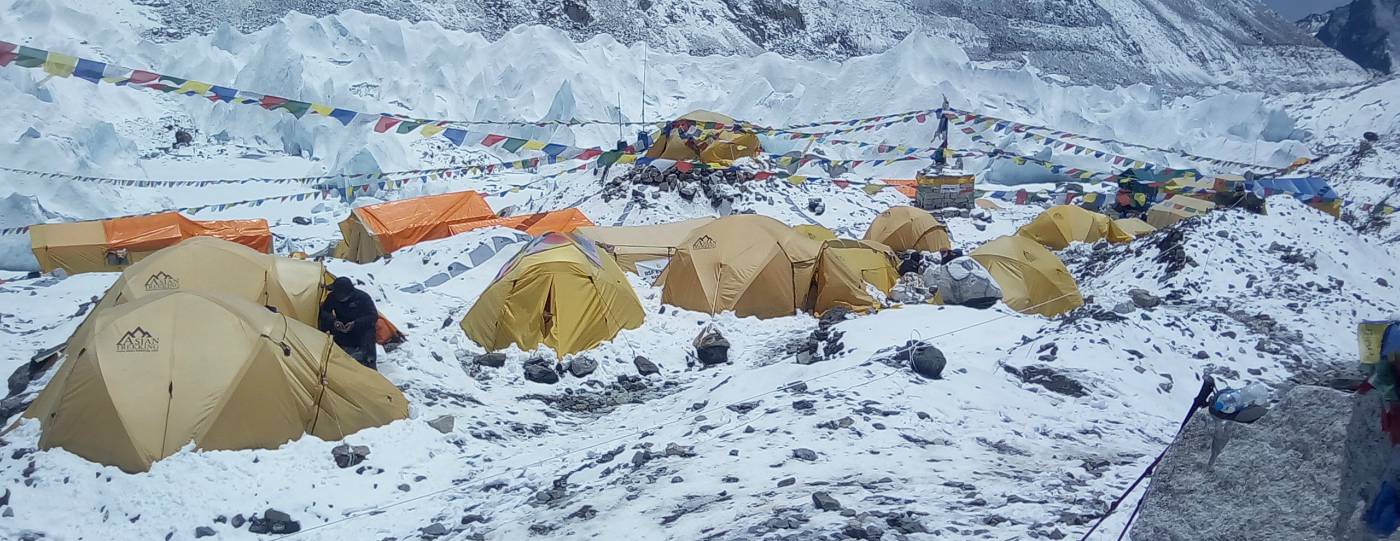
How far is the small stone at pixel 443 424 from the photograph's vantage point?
7.91m

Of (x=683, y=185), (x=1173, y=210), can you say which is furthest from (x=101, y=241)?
(x=1173, y=210)

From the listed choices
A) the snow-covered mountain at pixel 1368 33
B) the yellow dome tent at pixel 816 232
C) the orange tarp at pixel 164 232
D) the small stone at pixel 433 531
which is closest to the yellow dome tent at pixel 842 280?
the yellow dome tent at pixel 816 232

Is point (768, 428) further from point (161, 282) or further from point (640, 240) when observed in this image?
point (640, 240)

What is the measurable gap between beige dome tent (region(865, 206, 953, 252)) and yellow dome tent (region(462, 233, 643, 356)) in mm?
9199

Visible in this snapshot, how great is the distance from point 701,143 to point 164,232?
487 inches

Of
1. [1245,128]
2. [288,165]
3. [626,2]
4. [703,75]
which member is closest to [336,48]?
[288,165]

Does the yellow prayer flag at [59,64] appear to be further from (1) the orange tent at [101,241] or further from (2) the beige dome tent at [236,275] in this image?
(1) the orange tent at [101,241]

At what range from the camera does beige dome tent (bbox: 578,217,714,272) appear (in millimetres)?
14703

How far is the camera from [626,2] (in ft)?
204

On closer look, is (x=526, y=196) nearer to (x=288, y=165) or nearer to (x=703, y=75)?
(x=288, y=165)

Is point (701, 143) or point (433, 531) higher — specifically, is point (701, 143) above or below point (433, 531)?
below

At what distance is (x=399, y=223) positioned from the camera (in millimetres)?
17688

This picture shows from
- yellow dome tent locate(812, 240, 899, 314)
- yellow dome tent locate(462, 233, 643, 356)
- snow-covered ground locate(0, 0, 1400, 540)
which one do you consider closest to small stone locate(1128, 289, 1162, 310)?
snow-covered ground locate(0, 0, 1400, 540)

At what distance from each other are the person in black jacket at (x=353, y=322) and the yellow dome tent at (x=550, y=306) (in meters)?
1.73
